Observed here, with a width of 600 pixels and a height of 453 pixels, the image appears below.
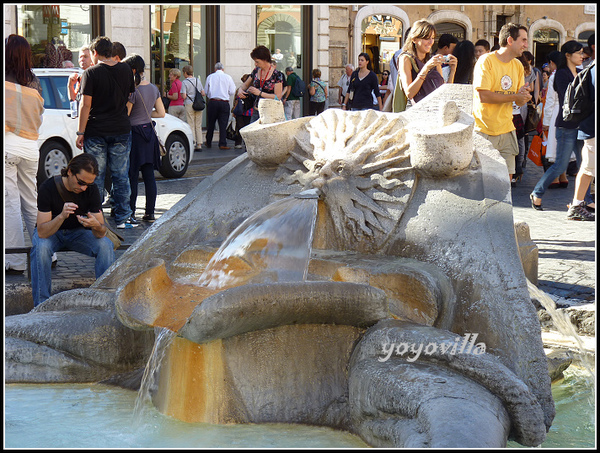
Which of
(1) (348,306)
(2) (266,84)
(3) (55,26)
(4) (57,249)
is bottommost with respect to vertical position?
(4) (57,249)

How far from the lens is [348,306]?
10.4 ft

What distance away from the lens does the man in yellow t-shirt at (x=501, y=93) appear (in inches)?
245

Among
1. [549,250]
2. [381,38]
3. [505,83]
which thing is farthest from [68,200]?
[381,38]

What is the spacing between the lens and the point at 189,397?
332cm

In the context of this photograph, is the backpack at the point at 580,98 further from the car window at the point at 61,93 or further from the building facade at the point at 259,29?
the building facade at the point at 259,29

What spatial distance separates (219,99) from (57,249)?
11.1 m

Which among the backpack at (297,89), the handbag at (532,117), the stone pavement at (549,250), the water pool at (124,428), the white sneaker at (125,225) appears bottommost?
the water pool at (124,428)

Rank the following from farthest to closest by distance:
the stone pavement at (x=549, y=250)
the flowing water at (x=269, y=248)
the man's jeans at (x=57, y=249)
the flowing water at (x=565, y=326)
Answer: the stone pavement at (x=549, y=250) < the man's jeans at (x=57, y=249) < the flowing water at (x=565, y=326) < the flowing water at (x=269, y=248)

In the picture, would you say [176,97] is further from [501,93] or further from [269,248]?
[269,248]

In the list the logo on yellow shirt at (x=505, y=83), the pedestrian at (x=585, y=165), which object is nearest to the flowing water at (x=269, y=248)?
the logo on yellow shirt at (x=505, y=83)

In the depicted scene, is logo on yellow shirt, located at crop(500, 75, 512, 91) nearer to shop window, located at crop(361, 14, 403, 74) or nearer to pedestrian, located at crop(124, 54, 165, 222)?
pedestrian, located at crop(124, 54, 165, 222)

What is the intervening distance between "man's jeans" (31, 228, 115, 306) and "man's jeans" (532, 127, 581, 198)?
5328mm

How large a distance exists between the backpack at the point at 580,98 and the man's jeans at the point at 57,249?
502 centimetres

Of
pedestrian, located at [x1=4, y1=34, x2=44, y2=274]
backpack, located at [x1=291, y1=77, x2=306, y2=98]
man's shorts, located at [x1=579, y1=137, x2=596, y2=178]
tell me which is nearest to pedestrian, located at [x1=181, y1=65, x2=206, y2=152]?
backpack, located at [x1=291, y1=77, x2=306, y2=98]
